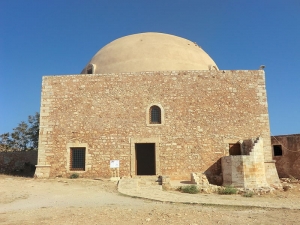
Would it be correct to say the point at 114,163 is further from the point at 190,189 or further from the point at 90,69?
the point at 90,69

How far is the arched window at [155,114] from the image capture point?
41.3 feet

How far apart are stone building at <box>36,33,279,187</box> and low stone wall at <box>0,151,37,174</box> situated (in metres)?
5.04

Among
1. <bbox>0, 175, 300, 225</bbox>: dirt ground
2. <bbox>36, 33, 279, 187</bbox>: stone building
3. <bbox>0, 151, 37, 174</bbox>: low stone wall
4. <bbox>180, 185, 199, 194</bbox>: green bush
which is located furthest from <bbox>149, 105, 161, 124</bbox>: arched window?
<bbox>0, 151, 37, 174</bbox>: low stone wall

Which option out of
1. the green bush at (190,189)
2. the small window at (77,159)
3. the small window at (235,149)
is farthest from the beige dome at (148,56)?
the green bush at (190,189)

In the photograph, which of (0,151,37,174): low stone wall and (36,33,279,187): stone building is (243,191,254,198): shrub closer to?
(36,33,279,187): stone building

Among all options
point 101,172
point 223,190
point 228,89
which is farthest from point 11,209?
point 228,89

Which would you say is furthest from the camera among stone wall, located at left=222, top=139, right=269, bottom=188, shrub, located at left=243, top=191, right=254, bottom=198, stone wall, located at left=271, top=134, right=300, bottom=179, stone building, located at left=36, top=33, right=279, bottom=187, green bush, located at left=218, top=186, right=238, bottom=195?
stone wall, located at left=271, top=134, right=300, bottom=179

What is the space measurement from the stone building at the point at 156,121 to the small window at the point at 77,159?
0.15 feet

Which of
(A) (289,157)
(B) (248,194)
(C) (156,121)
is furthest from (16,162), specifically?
(A) (289,157)

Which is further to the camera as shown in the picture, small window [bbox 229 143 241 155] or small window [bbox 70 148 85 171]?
small window [bbox 70 148 85 171]

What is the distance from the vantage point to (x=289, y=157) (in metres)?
16.5

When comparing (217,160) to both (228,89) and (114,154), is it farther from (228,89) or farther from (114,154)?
(114,154)

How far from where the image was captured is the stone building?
12.1 m

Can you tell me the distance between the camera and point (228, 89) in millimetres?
12633
